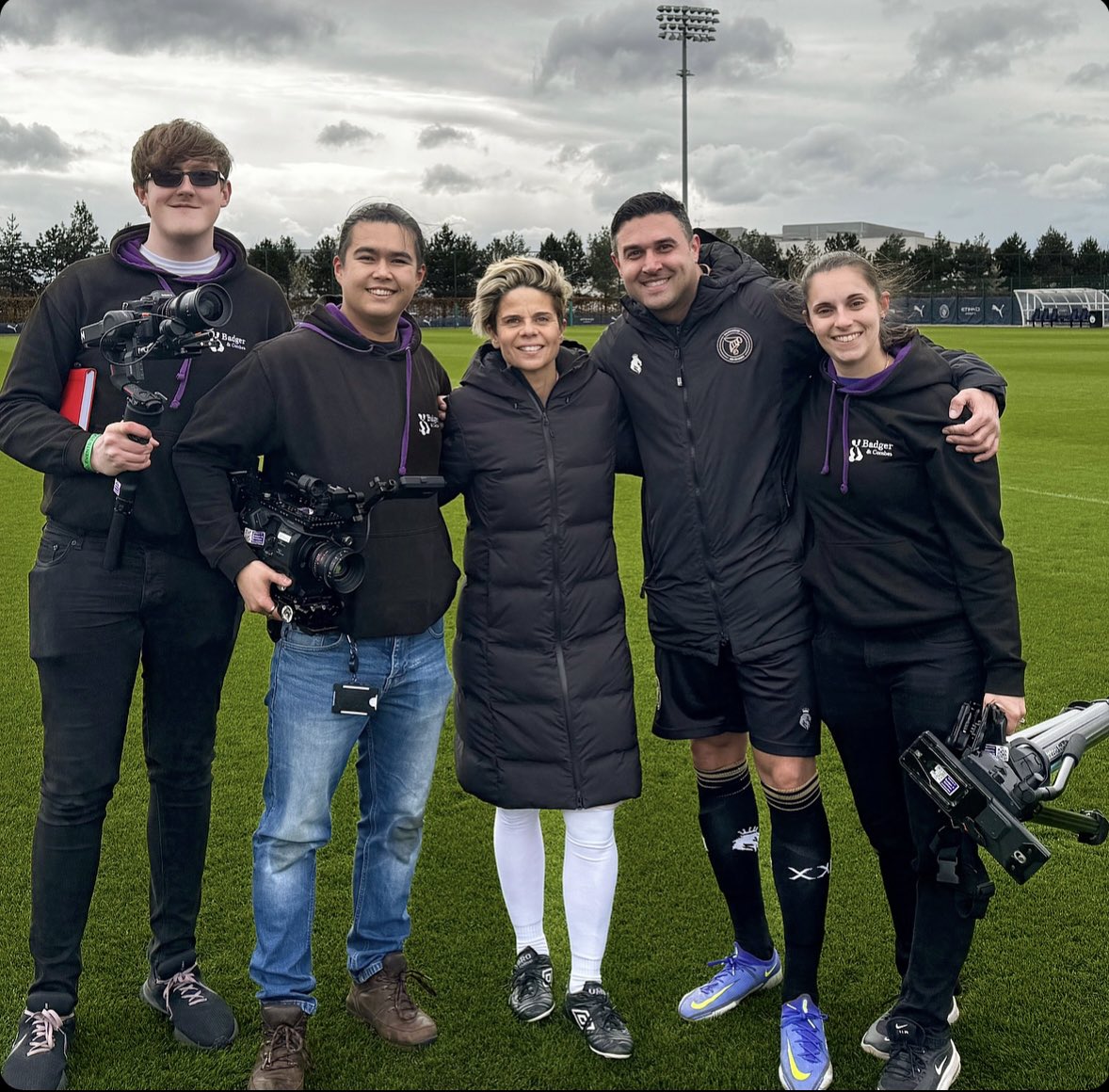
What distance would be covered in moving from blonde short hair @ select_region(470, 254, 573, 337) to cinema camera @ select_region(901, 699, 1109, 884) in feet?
4.98

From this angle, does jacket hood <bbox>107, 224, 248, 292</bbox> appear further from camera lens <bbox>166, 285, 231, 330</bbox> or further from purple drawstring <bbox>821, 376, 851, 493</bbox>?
purple drawstring <bbox>821, 376, 851, 493</bbox>

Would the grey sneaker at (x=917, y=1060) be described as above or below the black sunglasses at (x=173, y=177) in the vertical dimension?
below

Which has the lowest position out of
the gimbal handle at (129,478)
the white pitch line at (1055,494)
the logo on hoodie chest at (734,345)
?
the white pitch line at (1055,494)

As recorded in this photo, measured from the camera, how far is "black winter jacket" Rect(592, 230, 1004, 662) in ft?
9.98

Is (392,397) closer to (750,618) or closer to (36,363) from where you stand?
(36,363)

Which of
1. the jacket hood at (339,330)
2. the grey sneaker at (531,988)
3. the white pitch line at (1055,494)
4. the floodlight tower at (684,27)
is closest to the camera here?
the jacket hood at (339,330)

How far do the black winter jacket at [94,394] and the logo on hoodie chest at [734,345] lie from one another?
133cm

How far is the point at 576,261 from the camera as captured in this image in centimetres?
8062

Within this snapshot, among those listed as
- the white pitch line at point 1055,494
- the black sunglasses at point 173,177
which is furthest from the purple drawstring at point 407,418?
the white pitch line at point 1055,494

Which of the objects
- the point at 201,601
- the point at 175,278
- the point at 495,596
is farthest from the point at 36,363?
the point at 495,596

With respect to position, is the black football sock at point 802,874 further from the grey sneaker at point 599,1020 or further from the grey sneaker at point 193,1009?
the grey sneaker at point 193,1009

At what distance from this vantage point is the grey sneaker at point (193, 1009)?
301cm

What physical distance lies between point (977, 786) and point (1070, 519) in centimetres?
823

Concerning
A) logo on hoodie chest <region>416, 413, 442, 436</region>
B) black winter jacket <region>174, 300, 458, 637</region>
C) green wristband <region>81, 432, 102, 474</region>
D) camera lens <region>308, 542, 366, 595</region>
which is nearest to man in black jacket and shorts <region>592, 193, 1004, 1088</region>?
logo on hoodie chest <region>416, 413, 442, 436</region>
